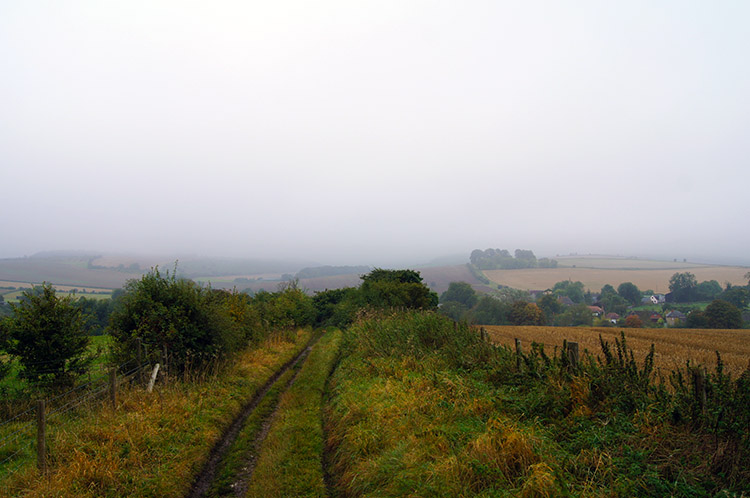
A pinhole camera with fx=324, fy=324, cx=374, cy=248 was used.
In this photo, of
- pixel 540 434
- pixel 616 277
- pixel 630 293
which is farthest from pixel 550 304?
pixel 540 434

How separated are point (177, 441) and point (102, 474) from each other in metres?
1.62

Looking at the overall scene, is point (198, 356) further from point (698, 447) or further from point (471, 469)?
point (698, 447)

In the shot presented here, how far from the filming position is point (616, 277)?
82.1 meters

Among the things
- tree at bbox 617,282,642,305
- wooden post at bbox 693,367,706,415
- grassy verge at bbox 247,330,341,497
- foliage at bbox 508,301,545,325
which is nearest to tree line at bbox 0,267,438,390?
grassy verge at bbox 247,330,341,497

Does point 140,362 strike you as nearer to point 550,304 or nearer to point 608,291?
point 550,304

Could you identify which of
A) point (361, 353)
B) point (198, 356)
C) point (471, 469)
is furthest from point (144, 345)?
point (471, 469)

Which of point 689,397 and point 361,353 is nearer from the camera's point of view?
point 689,397

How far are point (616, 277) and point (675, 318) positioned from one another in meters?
48.3

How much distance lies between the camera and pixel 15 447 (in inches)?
254

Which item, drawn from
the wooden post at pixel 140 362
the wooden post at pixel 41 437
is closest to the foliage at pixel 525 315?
the wooden post at pixel 140 362

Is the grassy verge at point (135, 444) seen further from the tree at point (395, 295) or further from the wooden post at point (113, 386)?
the tree at point (395, 295)

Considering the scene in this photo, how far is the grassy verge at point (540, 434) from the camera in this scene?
3978 millimetres

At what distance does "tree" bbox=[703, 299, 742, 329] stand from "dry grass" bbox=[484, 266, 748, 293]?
95.9ft

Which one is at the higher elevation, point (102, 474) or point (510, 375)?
point (510, 375)
